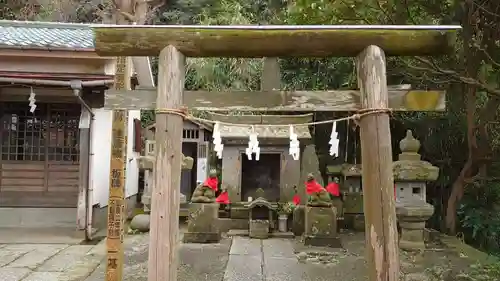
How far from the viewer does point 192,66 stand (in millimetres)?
15156

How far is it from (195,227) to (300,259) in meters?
2.44

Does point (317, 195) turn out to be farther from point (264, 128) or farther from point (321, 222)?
point (264, 128)

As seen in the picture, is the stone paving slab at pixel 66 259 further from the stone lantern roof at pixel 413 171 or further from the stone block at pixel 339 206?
the stone lantern roof at pixel 413 171

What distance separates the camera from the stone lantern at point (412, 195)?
8.13 meters

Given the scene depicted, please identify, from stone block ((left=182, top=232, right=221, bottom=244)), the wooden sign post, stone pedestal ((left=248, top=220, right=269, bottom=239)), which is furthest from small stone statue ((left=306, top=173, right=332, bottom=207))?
the wooden sign post

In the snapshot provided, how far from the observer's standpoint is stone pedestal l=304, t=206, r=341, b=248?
8558mm

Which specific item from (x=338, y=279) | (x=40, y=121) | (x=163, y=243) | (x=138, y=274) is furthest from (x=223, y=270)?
(x=40, y=121)

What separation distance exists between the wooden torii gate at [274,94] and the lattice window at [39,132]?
6.08 metres

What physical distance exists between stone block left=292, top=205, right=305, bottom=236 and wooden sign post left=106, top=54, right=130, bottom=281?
17.8 ft

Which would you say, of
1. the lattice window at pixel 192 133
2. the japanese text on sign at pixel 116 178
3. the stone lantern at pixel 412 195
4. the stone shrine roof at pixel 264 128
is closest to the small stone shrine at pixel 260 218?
the stone shrine roof at pixel 264 128

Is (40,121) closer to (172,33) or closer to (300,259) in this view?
(300,259)

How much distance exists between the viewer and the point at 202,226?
8836 mm

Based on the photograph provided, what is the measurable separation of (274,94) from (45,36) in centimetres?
792

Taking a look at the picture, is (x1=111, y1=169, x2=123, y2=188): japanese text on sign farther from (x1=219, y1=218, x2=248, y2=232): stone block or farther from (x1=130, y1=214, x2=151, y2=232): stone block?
(x1=219, y1=218, x2=248, y2=232): stone block
